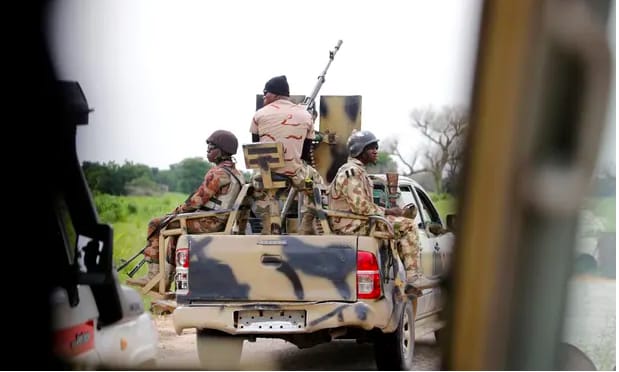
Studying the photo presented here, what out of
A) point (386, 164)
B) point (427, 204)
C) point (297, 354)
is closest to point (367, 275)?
point (427, 204)

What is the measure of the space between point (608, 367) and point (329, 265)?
291 centimetres

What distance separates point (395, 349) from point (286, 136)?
195 cm

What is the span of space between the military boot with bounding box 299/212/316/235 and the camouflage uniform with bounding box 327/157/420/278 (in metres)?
0.17

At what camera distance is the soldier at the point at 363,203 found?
8094 millimetres

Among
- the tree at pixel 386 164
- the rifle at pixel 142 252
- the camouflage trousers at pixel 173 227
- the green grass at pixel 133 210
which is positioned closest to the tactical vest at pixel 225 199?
the camouflage trousers at pixel 173 227

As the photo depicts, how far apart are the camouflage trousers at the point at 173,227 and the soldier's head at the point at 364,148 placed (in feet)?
3.99

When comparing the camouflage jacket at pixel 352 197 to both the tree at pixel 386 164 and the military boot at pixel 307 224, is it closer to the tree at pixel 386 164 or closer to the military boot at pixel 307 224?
the military boot at pixel 307 224

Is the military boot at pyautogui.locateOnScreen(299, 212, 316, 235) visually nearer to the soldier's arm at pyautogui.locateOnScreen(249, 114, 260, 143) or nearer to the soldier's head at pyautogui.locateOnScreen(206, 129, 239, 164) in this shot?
the soldier's arm at pyautogui.locateOnScreen(249, 114, 260, 143)

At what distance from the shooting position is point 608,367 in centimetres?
508

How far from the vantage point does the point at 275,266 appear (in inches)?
303

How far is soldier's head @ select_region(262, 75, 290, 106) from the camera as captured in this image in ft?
28.6

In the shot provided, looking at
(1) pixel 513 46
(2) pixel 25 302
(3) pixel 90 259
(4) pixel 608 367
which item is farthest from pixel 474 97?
(4) pixel 608 367

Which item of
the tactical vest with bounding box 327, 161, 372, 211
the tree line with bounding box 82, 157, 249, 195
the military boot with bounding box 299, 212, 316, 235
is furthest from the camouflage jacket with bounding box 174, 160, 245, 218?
the tree line with bounding box 82, 157, 249, 195

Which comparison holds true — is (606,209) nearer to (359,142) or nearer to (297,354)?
(359,142)
